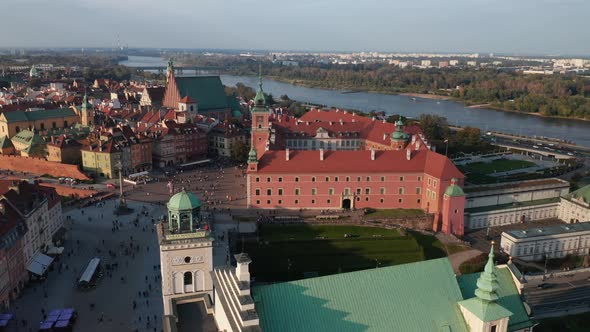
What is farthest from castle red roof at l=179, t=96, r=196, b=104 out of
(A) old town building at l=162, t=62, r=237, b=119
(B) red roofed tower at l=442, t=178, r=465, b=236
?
(B) red roofed tower at l=442, t=178, r=465, b=236

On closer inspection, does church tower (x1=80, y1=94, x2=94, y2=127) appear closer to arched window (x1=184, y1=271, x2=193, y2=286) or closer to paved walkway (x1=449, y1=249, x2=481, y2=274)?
paved walkway (x1=449, y1=249, x2=481, y2=274)

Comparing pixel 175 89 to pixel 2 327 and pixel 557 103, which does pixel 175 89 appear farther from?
pixel 557 103

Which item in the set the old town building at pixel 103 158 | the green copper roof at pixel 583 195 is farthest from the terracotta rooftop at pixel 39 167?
the green copper roof at pixel 583 195

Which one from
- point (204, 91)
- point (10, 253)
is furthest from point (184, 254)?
point (204, 91)

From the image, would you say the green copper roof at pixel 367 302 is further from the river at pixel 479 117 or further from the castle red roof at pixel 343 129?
the river at pixel 479 117

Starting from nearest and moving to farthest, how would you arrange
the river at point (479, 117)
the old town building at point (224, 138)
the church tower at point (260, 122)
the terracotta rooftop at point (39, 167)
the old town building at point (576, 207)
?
the old town building at point (576, 207), the terracotta rooftop at point (39, 167), the church tower at point (260, 122), the old town building at point (224, 138), the river at point (479, 117)

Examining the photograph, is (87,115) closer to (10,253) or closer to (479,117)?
(10,253)

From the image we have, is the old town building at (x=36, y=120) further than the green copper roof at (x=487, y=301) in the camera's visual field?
Yes
